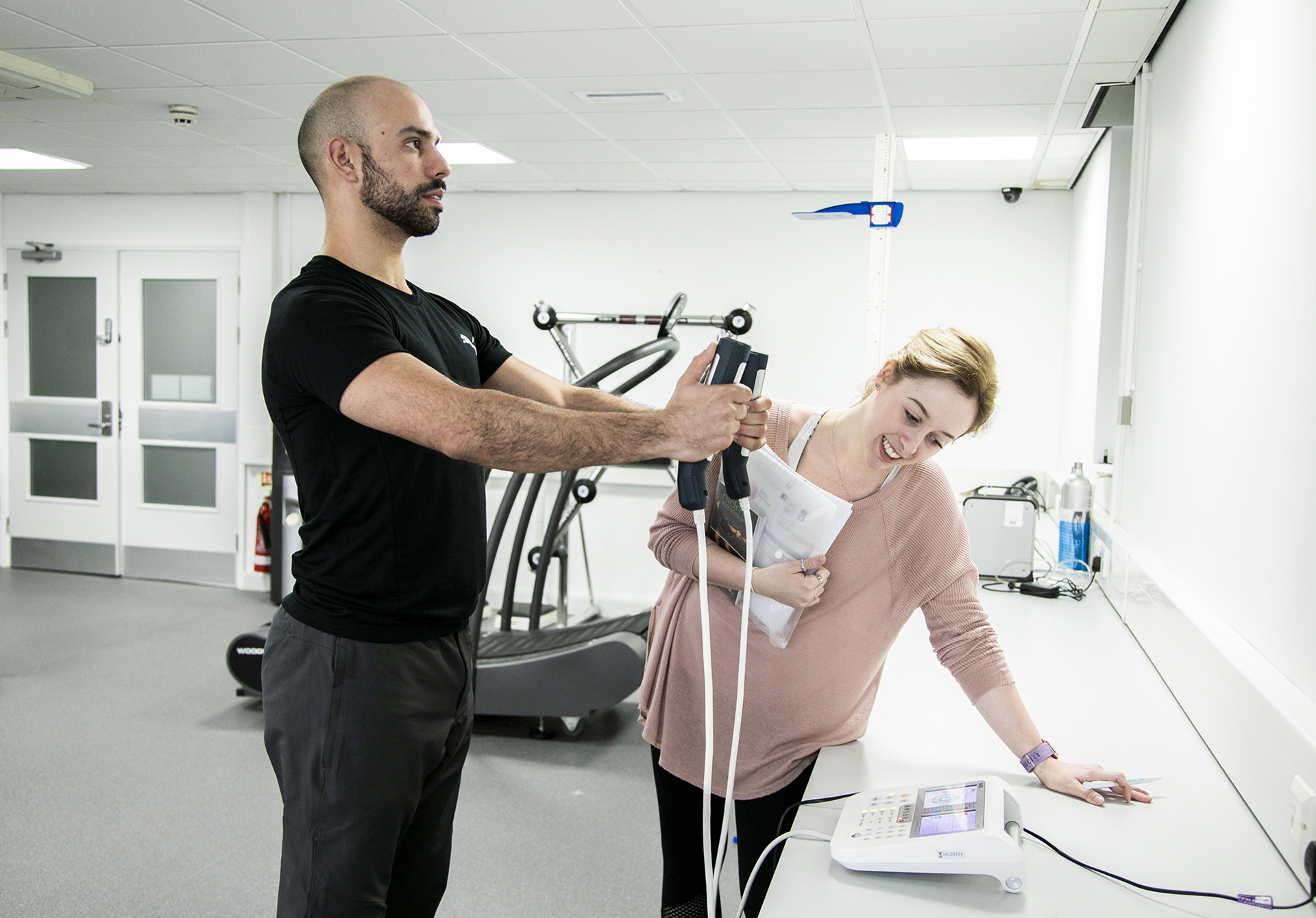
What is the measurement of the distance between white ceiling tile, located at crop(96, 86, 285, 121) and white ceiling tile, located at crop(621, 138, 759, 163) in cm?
155

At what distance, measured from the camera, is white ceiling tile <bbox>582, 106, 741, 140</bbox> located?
3729mm

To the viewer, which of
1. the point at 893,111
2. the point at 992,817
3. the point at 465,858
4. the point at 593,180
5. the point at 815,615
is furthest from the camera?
the point at 593,180

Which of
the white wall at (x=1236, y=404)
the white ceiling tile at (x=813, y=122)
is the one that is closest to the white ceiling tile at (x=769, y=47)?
the white ceiling tile at (x=813, y=122)

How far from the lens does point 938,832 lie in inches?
42.4

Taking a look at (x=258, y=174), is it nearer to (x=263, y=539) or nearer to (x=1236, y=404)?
(x=263, y=539)

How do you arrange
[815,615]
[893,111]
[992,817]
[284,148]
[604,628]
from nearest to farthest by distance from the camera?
[992,817] < [815,615] < [893,111] < [604,628] < [284,148]

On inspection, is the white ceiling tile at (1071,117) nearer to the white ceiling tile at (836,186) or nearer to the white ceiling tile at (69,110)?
the white ceiling tile at (836,186)

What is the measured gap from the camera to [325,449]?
4.11 ft

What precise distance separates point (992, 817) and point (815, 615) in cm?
43

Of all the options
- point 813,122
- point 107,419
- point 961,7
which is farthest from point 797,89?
point 107,419

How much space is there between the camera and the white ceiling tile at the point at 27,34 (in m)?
2.92

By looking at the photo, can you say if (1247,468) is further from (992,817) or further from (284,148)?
(284,148)

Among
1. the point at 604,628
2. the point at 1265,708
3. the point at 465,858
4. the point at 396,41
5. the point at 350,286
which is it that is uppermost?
the point at 396,41

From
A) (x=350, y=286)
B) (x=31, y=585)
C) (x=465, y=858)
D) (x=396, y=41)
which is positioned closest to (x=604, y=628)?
(x=465, y=858)
